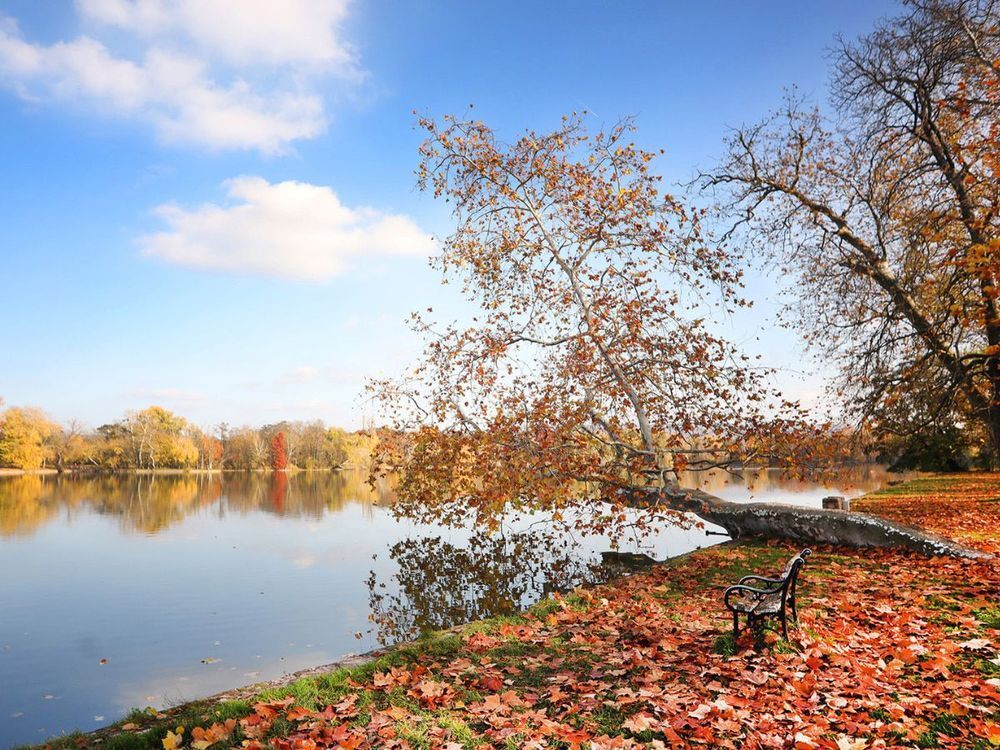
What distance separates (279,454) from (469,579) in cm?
9506

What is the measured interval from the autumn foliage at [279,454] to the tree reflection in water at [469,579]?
88620 mm

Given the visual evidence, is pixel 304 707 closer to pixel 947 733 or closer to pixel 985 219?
pixel 947 733

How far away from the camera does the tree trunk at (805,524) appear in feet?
35.1

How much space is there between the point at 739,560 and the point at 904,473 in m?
38.7

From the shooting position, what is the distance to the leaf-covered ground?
177 inches

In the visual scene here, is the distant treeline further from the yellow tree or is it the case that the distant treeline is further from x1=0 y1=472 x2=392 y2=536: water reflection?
x1=0 y1=472 x2=392 y2=536: water reflection

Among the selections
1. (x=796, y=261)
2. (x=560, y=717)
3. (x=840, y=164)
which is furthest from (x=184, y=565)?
(x=840, y=164)

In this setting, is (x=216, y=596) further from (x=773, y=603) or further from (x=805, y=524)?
(x=805, y=524)

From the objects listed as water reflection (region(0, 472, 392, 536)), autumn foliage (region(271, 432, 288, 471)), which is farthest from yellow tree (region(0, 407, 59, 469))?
water reflection (region(0, 472, 392, 536))

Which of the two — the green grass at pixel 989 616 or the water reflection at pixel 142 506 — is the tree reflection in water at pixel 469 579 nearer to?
the green grass at pixel 989 616

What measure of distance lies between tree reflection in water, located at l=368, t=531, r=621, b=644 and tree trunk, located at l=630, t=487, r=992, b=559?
270 cm

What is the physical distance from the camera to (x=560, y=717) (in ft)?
16.4

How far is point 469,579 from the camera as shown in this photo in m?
13.8

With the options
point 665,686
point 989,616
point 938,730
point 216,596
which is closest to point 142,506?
point 216,596
